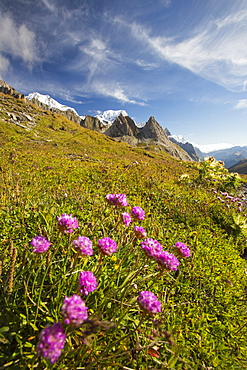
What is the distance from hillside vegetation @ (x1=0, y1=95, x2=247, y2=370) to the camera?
64.7 inches

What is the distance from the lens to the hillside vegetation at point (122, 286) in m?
1.64

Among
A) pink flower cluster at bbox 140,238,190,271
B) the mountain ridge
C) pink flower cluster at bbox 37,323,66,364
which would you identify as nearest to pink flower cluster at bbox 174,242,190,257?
pink flower cluster at bbox 140,238,190,271

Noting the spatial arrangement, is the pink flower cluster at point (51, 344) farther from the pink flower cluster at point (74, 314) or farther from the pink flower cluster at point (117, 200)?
the pink flower cluster at point (117, 200)

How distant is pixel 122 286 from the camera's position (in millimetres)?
2033

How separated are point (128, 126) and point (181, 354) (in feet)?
556

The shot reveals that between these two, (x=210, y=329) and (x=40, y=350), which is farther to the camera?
(x=210, y=329)

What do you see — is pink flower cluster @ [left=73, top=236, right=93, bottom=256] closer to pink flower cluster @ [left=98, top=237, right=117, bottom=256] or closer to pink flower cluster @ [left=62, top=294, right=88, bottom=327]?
pink flower cluster @ [left=98, top=237, right=117, bottom=256]

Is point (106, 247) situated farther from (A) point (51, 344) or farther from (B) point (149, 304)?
(A) point (51, 344)

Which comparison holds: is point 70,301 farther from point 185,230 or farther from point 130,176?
point 130,176

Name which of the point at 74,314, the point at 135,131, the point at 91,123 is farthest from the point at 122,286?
the point at 91,123

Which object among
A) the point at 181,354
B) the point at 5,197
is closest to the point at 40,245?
the point at 181,354

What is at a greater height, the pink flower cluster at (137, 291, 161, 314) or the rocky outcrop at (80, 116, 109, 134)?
the rocky outcrop at (80, 116, 109, 134)

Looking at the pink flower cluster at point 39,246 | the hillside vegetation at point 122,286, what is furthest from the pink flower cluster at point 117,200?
the pink flower cluster at point 39,246

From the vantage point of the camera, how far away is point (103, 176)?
893 centimetres
